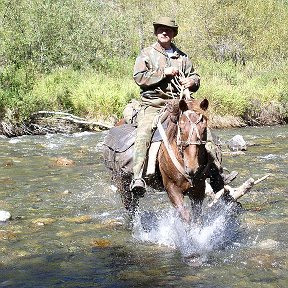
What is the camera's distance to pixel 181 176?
6.18 meters

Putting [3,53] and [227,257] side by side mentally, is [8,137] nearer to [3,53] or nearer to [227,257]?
[3,53]

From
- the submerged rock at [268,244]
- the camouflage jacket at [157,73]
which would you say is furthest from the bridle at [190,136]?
the submerged rock at [268,244]

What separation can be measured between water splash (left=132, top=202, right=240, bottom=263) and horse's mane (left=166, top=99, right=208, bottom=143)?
3.39 ft

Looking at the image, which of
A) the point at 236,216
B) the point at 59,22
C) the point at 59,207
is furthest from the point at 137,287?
the point at 59,22

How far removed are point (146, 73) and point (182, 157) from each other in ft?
5.27

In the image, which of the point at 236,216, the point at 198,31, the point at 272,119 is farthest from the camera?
the point at 198,31

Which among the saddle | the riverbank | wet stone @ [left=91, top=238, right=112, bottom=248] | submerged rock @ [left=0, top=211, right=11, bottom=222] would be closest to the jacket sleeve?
the saddle

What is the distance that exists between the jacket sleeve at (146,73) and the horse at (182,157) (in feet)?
1.98

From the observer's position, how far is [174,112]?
6078 millimetres

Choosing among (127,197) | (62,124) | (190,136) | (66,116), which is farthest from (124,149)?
(66,116)

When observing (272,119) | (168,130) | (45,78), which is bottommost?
(272,119)

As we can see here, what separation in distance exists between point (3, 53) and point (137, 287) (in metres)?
22.1

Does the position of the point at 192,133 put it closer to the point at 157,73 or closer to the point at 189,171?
the point at 189,171

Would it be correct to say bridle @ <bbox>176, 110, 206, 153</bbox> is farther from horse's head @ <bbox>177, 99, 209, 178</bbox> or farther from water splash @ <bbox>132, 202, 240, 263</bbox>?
water splash @ <bbox>132, 202, 240, 263</bbox>
